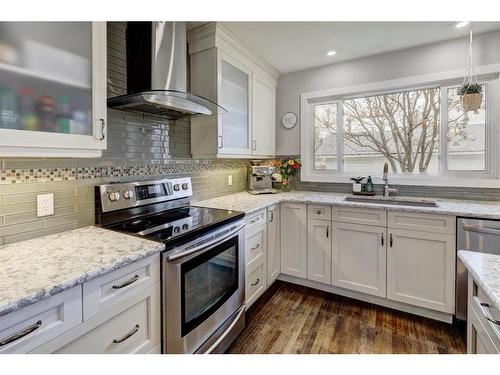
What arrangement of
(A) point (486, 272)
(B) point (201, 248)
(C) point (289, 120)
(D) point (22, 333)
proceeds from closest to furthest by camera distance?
1. (D) point (22, 333)
2. (A) point (486, 272)
3. (B) point (201, 248)
4. (C) point (289, 120)

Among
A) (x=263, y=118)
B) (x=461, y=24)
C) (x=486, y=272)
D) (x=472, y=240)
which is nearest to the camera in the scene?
(x=486, y=272)

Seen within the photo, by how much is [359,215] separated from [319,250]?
0.50m

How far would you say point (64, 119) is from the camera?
1.11 m

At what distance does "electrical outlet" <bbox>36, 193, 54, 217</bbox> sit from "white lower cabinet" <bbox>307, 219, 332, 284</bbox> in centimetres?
197

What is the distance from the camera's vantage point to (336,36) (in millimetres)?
2227

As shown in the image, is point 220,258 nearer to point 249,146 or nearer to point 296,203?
point 296,203

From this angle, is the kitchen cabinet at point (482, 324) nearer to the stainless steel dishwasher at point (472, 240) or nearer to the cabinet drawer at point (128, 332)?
the stainless steel dishwasher at point (472, 240)

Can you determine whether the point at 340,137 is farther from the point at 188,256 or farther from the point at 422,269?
the point at 188,256

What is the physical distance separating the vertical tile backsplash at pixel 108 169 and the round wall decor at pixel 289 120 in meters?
1.24

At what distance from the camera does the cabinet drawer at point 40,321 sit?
0.72 metres

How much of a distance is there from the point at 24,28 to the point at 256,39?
1733 millimetres

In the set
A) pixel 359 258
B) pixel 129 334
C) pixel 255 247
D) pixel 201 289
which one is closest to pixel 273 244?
pixel 255 247

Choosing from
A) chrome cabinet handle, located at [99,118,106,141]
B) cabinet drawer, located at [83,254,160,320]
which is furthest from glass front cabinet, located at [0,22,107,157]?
cabinet drawer, located at [83,254,160,320]
